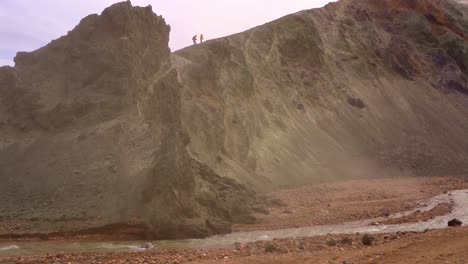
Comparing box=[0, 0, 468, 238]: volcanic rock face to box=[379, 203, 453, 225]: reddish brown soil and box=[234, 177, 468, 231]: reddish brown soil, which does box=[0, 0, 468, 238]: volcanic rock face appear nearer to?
box=[234, 177, 468, 231]: reddish brown soil

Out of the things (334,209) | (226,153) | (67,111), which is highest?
(67,111)

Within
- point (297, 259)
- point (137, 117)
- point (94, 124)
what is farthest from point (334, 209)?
point (297, 259)

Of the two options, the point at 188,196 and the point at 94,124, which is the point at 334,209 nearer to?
the point at 188,196

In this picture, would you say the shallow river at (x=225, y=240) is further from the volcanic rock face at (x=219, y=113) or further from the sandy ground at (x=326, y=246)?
the volcanic rock face at (x=219, y=113)

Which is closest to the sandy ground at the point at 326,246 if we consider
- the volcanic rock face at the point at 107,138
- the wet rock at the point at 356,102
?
the volcanic rock face at the point at 107,138

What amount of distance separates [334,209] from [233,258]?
12.7m

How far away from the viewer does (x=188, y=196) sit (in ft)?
72.7

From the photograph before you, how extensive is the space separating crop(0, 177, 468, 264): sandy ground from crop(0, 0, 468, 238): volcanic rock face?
110 inches

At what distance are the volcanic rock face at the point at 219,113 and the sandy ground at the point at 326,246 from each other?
2.79 m

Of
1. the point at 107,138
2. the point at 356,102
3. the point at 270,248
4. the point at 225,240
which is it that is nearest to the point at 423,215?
the point at 225,240

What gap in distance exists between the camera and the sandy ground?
43.9 feet

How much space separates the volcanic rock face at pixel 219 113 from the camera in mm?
23719

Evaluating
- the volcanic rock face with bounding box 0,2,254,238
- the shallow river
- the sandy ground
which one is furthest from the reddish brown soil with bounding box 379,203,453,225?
the volcanic rock face with bounding box 0,2,254,238

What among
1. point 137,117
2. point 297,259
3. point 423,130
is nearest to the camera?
point 297,259
